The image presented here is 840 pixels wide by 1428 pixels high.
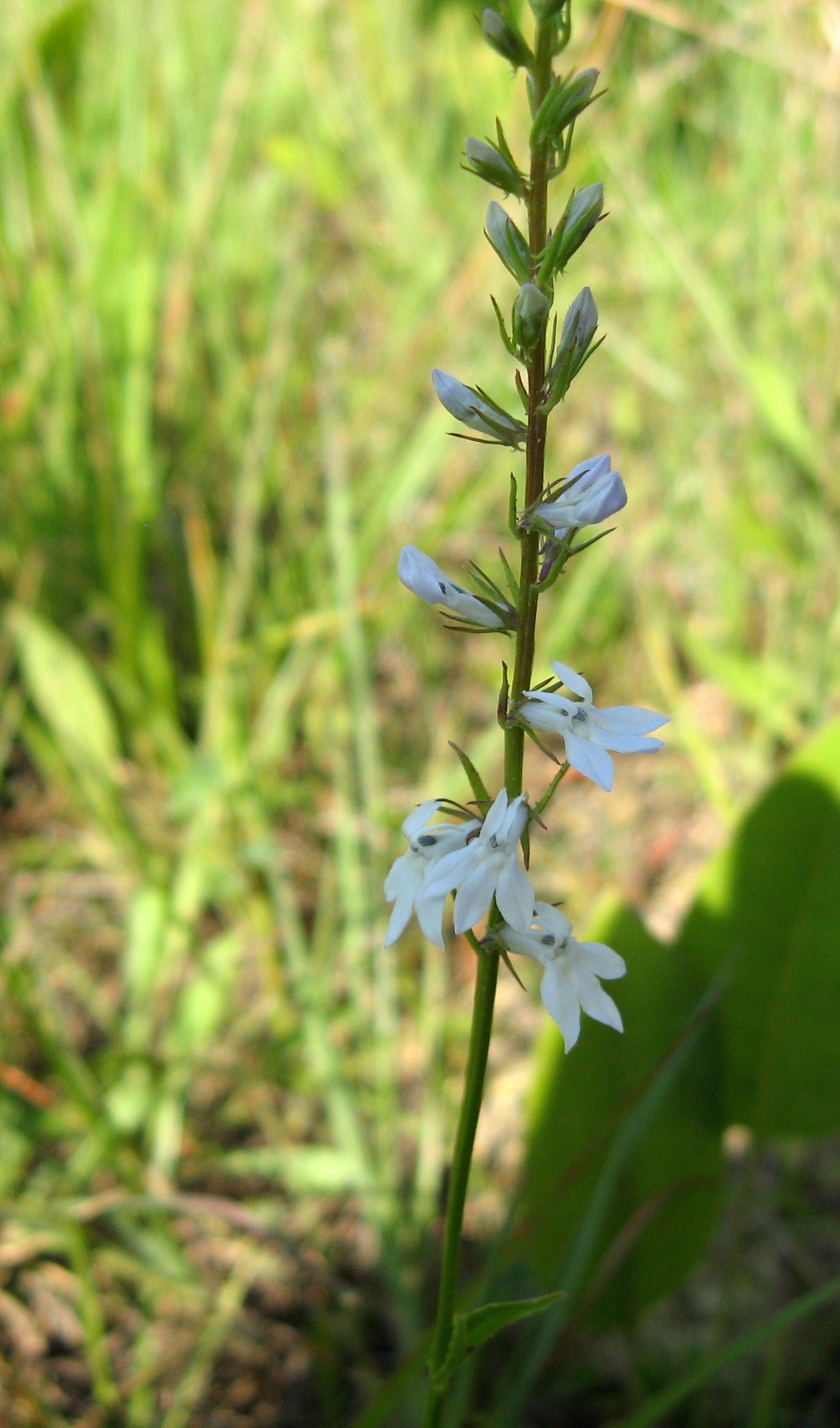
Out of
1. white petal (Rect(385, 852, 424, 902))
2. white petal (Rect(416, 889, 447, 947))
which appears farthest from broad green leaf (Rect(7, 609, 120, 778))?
white petal (Rect(416, 889, 447, 947))

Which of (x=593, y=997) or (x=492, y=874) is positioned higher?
(x=492, y=874)

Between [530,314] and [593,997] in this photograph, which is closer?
[530,314]

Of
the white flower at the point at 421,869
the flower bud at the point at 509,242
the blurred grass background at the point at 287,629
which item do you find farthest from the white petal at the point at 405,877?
the blurred grass background at the point at 287,629

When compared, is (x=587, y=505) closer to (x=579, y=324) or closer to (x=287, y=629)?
(x=579, y=324)

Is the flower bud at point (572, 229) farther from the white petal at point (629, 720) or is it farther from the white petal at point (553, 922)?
the white petal at point (553, 922)

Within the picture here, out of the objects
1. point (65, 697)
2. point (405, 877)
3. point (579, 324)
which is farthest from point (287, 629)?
point (579, 324)

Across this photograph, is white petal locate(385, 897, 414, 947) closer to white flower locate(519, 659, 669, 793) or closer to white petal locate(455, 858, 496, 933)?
white petal locate(455, 858, 496, 933)
